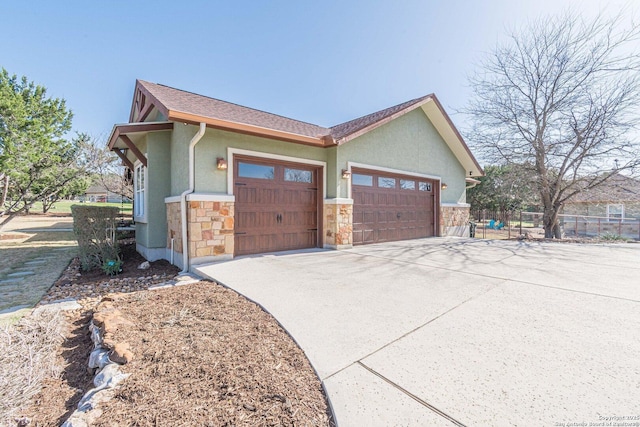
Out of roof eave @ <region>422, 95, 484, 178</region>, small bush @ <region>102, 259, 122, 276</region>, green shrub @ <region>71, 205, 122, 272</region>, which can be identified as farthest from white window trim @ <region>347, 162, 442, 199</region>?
green shrub @ <region>71, 205, 122, 272</region>

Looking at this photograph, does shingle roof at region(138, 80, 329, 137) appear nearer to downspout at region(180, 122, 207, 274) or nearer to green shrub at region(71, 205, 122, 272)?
downspout at region(180, 122, 207, 274)

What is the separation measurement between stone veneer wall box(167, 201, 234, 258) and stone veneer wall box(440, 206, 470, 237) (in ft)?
28.2

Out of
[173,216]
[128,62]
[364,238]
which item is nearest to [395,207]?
[364,238]

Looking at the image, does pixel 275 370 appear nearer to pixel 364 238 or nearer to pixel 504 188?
pixel 364 238

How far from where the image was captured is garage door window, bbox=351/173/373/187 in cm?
830

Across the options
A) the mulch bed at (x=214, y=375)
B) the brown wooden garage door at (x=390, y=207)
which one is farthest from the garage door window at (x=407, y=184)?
the mulch bed at (x=214, y=375)

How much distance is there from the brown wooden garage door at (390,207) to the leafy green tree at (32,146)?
10.5m

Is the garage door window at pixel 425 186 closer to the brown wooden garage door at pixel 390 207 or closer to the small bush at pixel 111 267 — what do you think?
the brown wooden garage door at pixel 390 207

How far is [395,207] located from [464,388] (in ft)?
26.0

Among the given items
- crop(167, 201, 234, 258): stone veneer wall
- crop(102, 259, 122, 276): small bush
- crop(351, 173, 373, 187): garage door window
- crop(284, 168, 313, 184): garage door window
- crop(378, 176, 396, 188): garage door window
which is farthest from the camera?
crop(378, 176, 396, 188): garage door window

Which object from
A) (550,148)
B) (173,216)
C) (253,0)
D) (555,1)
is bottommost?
(173,216)

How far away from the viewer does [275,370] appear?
2.20m

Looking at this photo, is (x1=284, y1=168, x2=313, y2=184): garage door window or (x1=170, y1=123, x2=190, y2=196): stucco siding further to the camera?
(x1=284, y1=168, x2=313, y2=184): garage door window

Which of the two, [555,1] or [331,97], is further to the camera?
[331,97]
